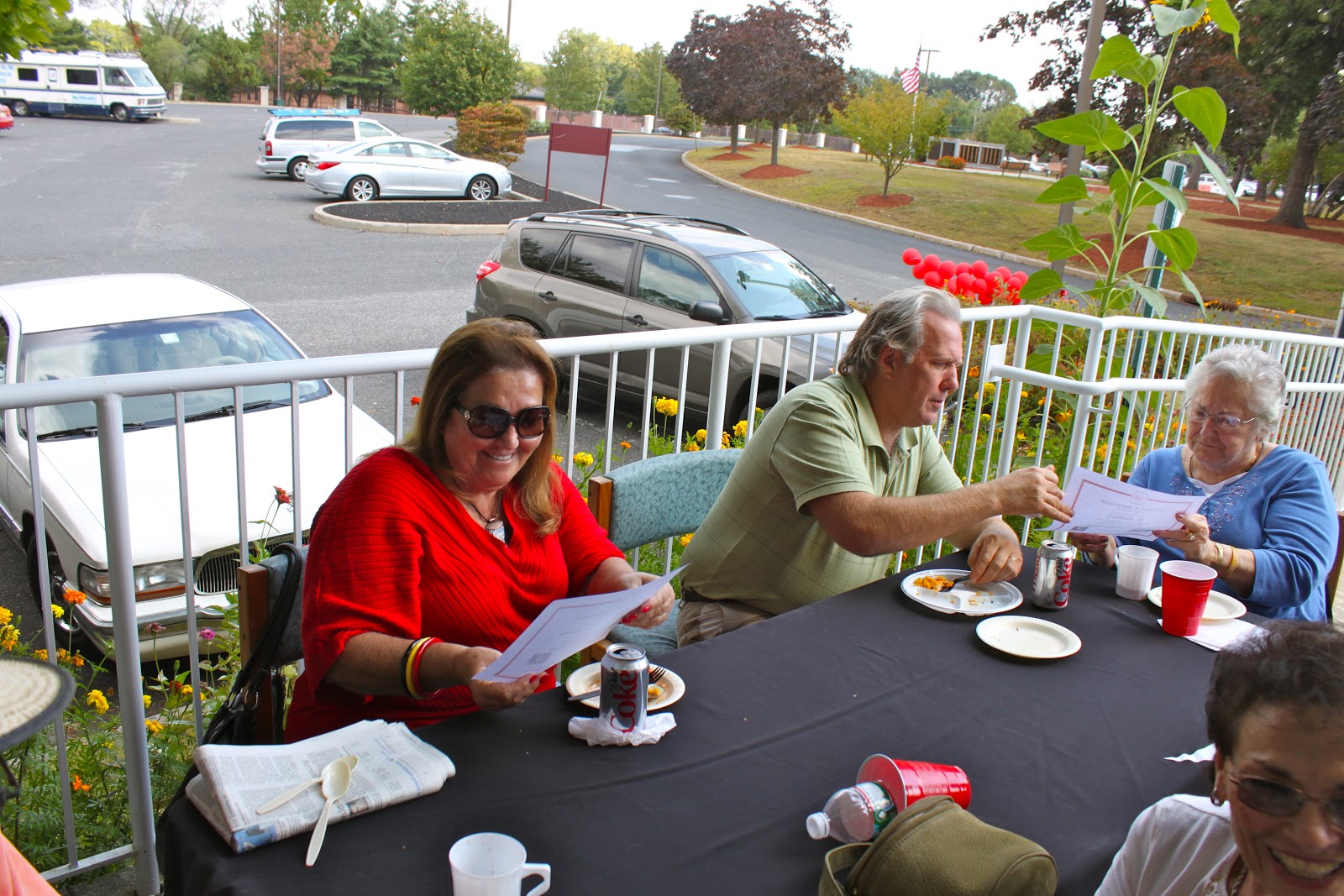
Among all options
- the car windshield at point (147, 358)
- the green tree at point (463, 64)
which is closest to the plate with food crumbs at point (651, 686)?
the car windshield at point (147, 358)

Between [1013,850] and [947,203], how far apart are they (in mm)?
27079

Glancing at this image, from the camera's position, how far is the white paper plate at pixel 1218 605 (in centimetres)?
248

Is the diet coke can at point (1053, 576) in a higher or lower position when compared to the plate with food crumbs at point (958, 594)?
higher

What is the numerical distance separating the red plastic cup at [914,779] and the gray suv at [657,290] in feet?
16.0

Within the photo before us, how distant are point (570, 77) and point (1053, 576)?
63.2m

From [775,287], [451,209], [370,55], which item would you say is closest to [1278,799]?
[775,287]

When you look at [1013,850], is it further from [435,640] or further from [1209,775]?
[435,640]

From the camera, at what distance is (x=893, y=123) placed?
25.4 meters

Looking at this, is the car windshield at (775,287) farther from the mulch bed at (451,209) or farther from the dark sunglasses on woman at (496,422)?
the mulch bed at (451,209)

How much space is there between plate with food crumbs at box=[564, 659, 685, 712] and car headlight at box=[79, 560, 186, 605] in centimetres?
235

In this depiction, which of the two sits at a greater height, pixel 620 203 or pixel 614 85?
pixel 614 85

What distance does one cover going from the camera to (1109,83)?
2066 cm

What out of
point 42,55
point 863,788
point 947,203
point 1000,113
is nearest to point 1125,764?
point 863,788

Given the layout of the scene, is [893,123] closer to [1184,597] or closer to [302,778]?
[1184,597]
